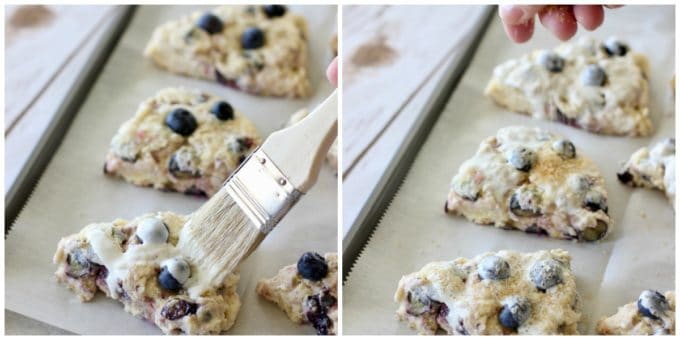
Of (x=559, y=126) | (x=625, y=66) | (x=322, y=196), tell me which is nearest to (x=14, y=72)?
(x=322, y=196)

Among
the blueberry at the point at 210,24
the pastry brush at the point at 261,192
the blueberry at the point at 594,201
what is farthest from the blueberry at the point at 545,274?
the blueberry at the point at 210,24

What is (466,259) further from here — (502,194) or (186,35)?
(186,35)

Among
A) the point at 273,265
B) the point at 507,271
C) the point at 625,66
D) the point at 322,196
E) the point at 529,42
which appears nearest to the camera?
the point at 507,271

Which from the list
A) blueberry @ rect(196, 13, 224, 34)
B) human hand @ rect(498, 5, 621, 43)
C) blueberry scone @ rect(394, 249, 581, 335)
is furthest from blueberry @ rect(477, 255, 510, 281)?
blueberry @ rect(196, 13, 224, 34)

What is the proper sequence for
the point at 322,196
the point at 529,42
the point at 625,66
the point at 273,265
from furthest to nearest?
the point at 529,42 → the point at 625,66 → the point at 322,196 → the point at 273,265

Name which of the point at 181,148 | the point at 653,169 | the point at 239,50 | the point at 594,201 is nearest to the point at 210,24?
the point at 239,50

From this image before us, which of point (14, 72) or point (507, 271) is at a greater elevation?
point (14, 72)

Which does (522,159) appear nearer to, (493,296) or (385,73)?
(493,296)
